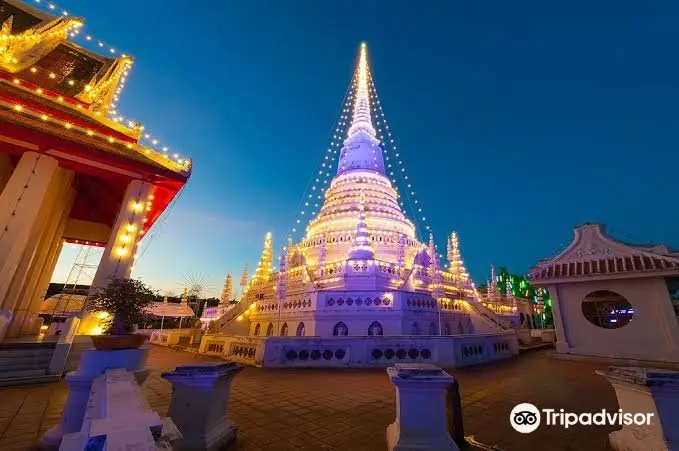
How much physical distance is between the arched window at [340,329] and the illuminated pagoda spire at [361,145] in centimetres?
1714

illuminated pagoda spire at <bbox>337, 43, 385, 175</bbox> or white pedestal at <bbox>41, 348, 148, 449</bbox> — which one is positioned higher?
illuminated pagoda spire at <bbox>337, 43, 385, 175</bbox>

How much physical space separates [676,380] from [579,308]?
12413mm

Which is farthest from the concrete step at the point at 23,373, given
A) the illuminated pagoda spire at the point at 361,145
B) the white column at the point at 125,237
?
the illuminated pagoda spire at the point at 361,145

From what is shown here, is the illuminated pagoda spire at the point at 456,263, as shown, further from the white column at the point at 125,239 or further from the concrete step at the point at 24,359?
the concrete step at the point at 24,359

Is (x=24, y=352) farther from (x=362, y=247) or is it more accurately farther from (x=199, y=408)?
(x=362, y=247)

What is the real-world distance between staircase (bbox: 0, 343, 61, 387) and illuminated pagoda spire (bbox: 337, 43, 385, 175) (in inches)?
963

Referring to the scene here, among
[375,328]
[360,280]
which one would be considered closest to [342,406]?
[375,328]

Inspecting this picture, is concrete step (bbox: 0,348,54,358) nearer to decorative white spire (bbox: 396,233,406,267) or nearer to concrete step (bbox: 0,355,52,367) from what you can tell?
concrete step (bbox: 0,355,52,367)

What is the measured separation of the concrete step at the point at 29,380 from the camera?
733cm

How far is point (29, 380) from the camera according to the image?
7.57 meters

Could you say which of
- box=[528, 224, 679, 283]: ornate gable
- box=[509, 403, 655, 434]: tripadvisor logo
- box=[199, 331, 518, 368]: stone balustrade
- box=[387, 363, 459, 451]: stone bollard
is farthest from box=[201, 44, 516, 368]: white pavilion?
box=[387, 363, 459, 451]: stone bollard

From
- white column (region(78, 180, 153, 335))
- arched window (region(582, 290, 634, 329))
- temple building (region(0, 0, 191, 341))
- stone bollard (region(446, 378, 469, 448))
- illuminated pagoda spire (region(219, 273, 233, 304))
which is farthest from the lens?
illuminated pagoda spire (region(219, 273, 233, 304))

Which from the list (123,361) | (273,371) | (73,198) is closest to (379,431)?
(123,361)

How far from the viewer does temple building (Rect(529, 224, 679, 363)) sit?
1160 cm
